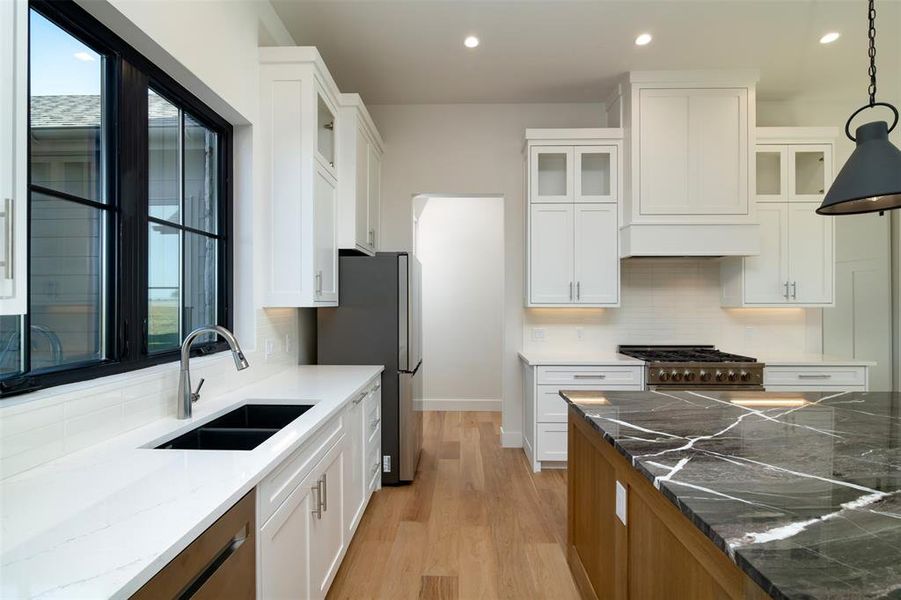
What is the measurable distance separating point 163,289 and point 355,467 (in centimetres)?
132

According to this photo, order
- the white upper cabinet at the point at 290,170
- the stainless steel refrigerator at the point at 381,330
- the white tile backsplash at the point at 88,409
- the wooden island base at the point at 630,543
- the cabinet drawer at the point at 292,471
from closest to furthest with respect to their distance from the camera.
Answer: the wooden island base at the point at 630,543
the white tile backsplash at the point at 88,409
the cabinet drawer at the point at 292,471
the white upper cabinet at the point at 290,170
the stainless steel refrigerator at the point at 381,330

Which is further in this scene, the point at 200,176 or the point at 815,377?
the point at 815,377

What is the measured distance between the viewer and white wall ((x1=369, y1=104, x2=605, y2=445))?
3990 mm

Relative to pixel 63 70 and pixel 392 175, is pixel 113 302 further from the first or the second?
pixel 392 175

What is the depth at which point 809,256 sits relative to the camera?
139 inches

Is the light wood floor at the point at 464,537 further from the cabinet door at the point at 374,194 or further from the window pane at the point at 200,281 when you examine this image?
the cabinet door at the point at 374,194

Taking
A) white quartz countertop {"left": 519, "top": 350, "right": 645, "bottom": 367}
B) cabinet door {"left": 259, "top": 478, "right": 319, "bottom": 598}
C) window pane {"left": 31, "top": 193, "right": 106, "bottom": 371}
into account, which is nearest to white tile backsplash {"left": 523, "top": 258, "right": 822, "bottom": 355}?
white quartz countertop {"left": 519, "top": 350, "right": 645, "bottom": 367}

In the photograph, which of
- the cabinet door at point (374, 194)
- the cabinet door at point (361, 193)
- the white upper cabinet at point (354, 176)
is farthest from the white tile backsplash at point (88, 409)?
the cabinet door at point (374, 194)

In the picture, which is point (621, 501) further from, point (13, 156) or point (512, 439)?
point (512, 439)

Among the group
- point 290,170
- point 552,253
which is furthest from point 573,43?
point 290,170

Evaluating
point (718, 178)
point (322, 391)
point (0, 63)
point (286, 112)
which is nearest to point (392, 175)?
point (286, 112)

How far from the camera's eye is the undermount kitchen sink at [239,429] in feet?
5.48

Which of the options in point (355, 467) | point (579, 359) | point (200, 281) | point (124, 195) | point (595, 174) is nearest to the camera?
point (124, 195)

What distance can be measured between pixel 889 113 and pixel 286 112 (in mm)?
4814
